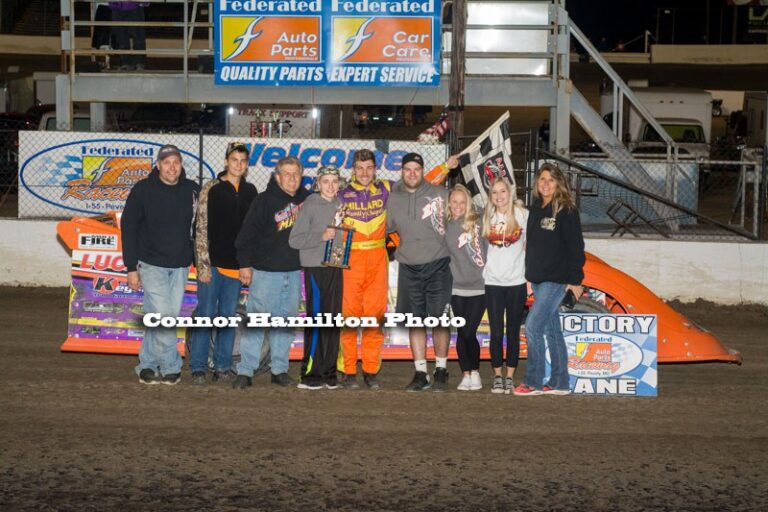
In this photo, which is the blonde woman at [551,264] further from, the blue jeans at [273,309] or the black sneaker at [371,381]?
the blue jeans at [273,309]

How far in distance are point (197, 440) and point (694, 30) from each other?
65.2m

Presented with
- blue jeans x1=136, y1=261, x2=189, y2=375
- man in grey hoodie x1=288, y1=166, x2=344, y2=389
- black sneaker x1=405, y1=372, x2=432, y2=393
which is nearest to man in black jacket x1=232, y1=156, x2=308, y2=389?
man in grey hoodie x1=288, y1=166, x2=344, y2=389

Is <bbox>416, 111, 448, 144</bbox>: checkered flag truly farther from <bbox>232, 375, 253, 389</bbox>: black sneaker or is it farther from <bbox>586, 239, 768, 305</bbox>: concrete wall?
<bbox>232, 375, 253, 389</bbox>: black sneaker

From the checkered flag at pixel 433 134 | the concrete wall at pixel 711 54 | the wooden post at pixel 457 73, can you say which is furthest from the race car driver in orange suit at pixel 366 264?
the concrete wall at pixel 711 54

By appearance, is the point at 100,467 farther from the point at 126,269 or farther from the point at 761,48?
the point at 761,48

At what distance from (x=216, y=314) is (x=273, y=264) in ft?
2.02

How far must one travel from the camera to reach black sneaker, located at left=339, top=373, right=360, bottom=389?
8250mm

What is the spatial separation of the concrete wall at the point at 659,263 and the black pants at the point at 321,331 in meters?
5.30

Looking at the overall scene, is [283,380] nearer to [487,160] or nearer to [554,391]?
[554,391]

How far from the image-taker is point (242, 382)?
8.24m

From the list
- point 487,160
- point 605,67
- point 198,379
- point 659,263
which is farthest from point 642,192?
point 198,379

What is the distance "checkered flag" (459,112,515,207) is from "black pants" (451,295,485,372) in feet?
6.04

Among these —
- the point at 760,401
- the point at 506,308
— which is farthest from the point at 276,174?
the point at 760,401

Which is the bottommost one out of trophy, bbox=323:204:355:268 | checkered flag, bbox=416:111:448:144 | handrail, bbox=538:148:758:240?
trophy, bbox=323:204:355:268
